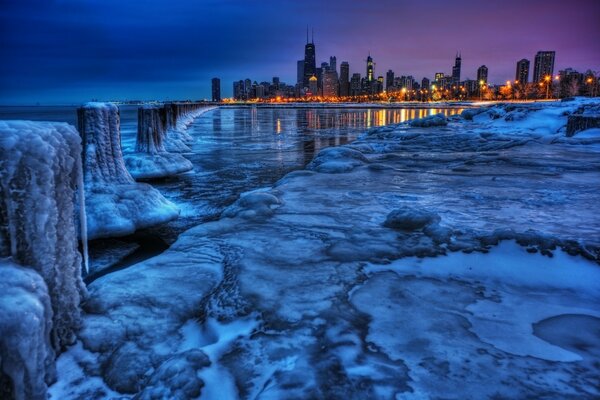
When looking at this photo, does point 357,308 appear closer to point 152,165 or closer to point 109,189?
point 109,189

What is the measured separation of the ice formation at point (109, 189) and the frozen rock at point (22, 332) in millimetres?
3128

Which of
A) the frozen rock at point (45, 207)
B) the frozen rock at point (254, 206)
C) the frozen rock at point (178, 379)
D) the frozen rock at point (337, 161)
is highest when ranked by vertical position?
the frozen rock at point (45, 207)

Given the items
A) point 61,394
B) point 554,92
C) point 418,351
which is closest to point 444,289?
point 418,351

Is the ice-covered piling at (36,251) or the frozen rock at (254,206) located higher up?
the ice-covered piling at (36,251)

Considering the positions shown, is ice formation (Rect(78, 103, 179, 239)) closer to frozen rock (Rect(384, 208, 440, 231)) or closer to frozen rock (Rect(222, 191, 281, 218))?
frozen rock (Rect(222, 191, 281, 218))

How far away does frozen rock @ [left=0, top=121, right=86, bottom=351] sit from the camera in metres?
2.42

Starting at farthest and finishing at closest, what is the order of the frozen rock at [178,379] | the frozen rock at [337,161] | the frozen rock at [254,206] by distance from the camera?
the frozen rock at [337,161] → the frozen rock at [254,206] → the frozen rock at [178,379]

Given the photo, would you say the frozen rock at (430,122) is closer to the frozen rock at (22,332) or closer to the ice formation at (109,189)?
the ice formation at (109,189)

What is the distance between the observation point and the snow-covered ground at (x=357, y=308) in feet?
8.21

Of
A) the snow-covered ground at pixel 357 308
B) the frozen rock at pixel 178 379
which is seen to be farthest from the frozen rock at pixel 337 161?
the frozen rock at pixel 178 379

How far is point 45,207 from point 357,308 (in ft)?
7.91

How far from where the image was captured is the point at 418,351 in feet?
9.02

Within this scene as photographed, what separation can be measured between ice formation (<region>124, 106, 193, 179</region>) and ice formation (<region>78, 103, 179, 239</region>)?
11.9 ft

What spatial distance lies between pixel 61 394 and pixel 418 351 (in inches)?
89.5
